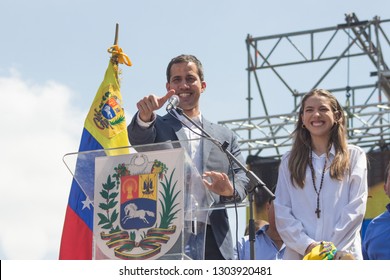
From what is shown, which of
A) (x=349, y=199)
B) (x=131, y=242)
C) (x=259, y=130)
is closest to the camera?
(x=131, y=242)

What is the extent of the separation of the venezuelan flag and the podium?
222 centimetres

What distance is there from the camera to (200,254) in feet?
18.8

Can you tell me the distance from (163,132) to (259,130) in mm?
9323

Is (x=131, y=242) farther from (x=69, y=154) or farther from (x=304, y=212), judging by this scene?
(x=304, y=212)

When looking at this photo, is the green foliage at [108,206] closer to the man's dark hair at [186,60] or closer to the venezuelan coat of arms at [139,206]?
the venezuelan coat of arms at [139,206]

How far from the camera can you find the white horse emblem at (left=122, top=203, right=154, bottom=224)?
5461 millimetres

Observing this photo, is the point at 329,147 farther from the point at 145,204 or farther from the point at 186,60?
the point at 145,204

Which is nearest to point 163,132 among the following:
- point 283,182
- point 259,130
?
point 283,182

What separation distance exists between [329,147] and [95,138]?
7.21 feet

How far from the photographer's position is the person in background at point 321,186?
620 cm

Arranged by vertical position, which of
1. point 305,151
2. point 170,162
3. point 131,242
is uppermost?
point 305,151

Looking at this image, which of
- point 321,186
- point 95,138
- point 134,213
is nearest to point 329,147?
point 321,186

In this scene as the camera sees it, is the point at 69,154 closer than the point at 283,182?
Yes

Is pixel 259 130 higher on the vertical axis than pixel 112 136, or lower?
higher
